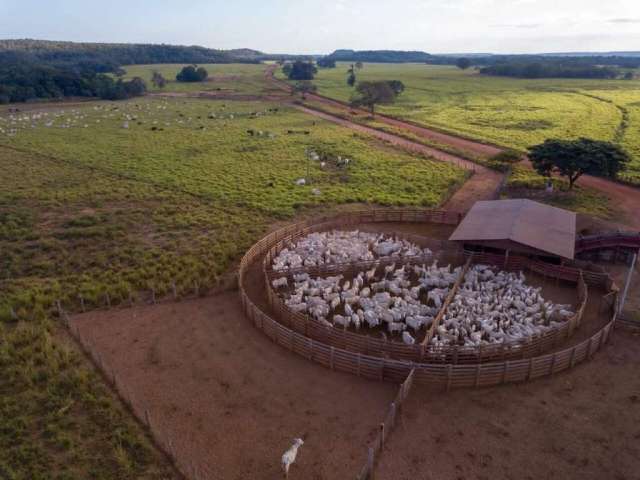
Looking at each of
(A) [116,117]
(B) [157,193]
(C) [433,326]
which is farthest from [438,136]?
(A) [116,117]

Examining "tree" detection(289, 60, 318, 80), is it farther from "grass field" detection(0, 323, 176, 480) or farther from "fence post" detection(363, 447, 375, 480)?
"fence post" detection(363, 447, 375, 480)

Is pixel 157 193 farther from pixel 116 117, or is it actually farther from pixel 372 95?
pixel 372 95

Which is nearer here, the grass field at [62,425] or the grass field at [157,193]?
the grass field at [62,425]

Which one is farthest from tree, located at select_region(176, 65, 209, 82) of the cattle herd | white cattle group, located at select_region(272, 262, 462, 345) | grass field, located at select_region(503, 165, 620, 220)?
white cattle group, located at select_region(272, 262, 462, 345)

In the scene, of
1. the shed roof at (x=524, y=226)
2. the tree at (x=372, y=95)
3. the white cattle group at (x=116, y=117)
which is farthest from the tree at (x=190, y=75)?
the shed roof at (x=524, y=226)

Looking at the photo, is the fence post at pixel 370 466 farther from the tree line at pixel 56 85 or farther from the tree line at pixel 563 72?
the tree line at pixel 563 72

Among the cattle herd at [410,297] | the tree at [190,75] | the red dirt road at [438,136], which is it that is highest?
the tree at [190,75]
